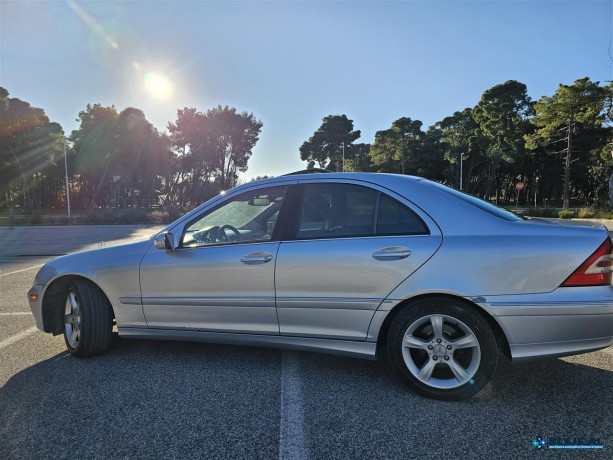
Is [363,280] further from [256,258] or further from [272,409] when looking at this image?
[272,409]

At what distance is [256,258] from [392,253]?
3.42 feet

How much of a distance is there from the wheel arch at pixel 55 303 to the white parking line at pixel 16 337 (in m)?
0.66

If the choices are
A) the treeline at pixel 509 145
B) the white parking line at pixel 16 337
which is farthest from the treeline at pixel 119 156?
the white parking line at pixel 16 337

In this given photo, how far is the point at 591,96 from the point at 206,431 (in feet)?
103

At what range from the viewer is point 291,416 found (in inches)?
108

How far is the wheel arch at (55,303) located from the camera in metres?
3.90

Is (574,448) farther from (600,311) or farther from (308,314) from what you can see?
(308,314)

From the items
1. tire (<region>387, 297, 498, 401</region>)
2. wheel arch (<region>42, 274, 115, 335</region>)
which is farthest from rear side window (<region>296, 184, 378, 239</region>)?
wheel arch (<region>42, 274, 115, 335</region>)

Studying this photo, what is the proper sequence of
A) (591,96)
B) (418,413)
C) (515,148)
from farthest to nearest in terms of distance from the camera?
1. (515,148)
2. (591,96)
3. (418,413)

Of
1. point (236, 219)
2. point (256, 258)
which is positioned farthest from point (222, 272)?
point (236, 219)

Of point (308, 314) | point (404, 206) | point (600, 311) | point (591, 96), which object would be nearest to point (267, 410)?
point (308, 314)

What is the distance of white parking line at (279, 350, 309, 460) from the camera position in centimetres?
236

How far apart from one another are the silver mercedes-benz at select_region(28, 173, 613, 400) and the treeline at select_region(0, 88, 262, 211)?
3959cm

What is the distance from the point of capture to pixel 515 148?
1483 inches
